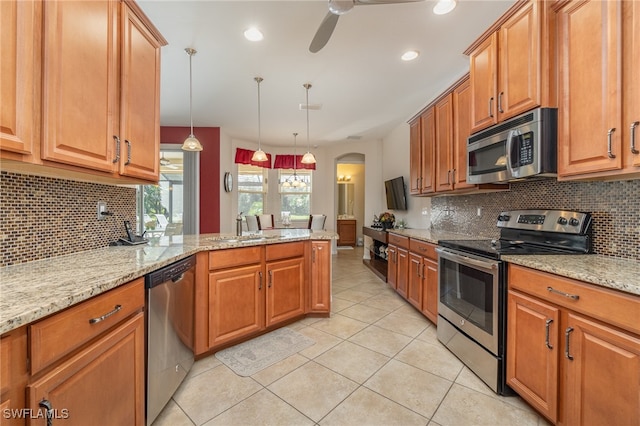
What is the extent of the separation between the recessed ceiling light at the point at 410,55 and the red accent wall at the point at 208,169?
12.9ft

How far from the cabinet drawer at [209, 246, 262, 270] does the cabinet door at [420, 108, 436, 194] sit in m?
2.23

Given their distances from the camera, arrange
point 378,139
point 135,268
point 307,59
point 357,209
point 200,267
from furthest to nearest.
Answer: point 357,209, point 378,139, point 307,59, point 200,267, point 135,268

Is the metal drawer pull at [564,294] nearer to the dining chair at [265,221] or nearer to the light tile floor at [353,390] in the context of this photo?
the light tile floor at [353,390]

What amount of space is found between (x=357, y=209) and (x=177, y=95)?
21.0ft

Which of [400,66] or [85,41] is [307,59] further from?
[85,41]

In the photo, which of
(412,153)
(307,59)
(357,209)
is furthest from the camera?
(357,209)

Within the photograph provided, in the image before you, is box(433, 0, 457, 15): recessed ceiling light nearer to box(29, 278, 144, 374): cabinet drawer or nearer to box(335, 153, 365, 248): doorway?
box(29, 278, 144, 374): cabinet drawer

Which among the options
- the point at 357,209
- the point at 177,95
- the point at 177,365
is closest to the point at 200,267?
the point at 177,365

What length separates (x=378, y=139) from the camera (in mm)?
6344

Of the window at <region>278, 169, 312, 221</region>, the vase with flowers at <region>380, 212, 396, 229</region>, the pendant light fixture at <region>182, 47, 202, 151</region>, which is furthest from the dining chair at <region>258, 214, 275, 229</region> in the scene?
the pendant light fixture at <region>182, 47, 202, 151</region>

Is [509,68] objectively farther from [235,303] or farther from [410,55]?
[235,303]

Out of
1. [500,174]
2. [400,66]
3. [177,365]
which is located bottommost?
[177,365]

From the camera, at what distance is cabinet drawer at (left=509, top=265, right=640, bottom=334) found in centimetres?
109

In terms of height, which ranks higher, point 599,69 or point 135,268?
point 599,69
